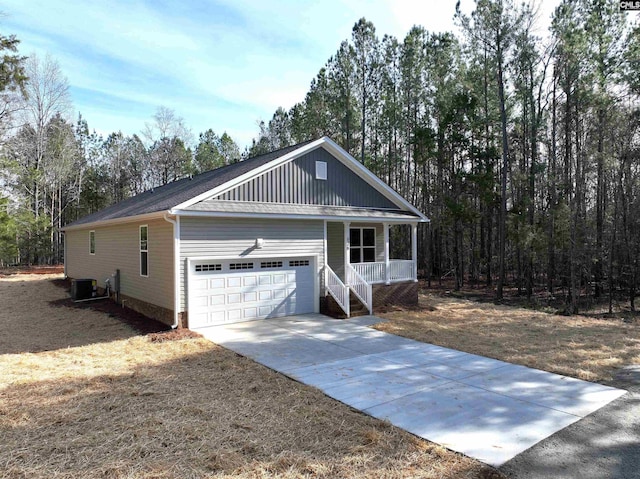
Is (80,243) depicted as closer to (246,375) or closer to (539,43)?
(246,375)

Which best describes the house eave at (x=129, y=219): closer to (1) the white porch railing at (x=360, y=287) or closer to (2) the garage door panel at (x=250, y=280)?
(2) the garage door panel at (x=250, y=280)

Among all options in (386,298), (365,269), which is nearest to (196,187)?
(365,269)

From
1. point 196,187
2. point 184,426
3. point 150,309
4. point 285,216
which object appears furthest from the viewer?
point 196,187

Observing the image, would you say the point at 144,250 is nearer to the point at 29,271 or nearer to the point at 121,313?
the point at 121,313

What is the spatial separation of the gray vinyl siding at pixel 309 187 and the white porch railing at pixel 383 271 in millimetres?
2146

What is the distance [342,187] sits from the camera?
13.5 m

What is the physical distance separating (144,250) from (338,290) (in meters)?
5.76

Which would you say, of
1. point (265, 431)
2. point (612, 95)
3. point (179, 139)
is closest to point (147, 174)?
point (179, 139)

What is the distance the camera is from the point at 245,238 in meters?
10.9

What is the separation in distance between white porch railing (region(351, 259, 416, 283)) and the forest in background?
6.29 m

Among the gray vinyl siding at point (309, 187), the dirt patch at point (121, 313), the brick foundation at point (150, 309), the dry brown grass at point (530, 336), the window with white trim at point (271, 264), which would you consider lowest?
the dry brown grass at point (530, 336)

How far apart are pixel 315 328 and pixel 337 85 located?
1947 cm

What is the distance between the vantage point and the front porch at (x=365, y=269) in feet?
40.9

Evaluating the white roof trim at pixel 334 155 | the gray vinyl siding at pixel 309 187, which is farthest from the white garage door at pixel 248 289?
the gray vinyl siding at pixel 309 187
